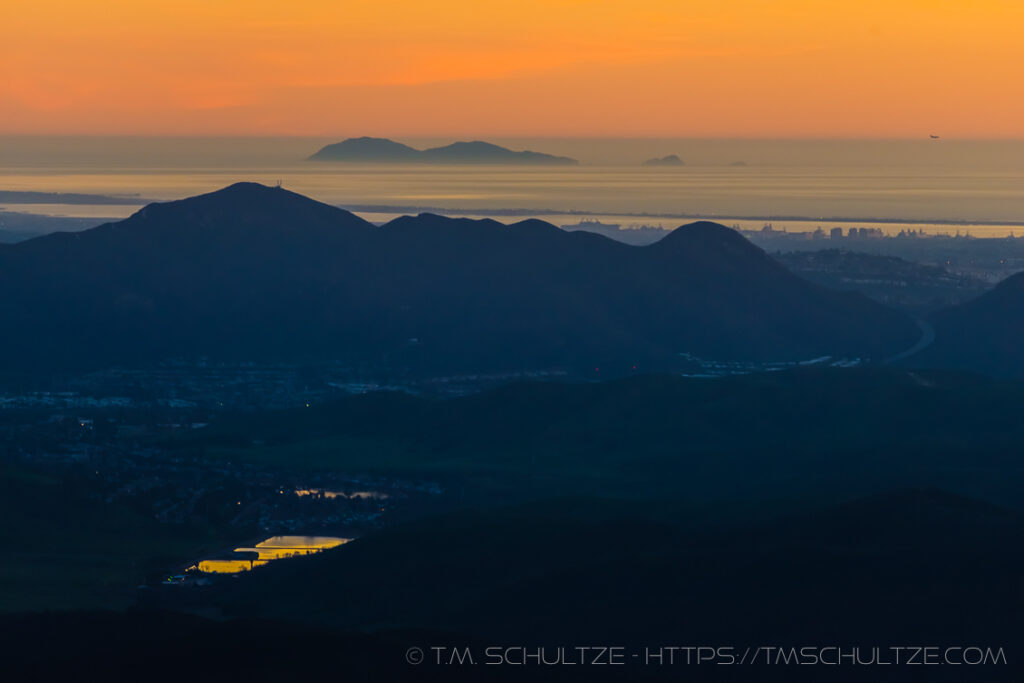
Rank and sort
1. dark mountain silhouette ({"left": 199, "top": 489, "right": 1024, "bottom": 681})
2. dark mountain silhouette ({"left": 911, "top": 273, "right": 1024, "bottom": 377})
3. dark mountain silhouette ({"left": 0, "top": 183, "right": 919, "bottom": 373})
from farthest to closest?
dark mountain silhouette ({"left": 0, "top": 183, "right": 919, "bottom": 373}) < dark mountain silhouette ({"left": 911, "top": 273, "right": 1024, "bottom": 377}) < dark mountain silhouette ({"left": 199, "top": 489, "right": 1024, "bottom": 681})

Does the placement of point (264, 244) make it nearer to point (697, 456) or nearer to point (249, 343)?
point (249, 343)

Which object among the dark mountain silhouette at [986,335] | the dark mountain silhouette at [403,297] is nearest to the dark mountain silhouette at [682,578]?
the dark mountain silhouette at [986,335]

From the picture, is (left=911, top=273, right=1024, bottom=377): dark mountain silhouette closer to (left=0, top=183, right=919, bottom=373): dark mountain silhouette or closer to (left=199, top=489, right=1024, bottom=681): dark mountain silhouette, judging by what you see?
(left=0, top=183, right=919, bottom=373): dark mountain silhouette

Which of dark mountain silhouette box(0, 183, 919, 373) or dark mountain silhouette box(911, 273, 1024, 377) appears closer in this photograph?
dark mountain silhouette box(911, 273, 1024, 377)

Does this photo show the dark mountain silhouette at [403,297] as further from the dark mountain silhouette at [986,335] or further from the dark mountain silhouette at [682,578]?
the dark mountain silhouette at [682,578]

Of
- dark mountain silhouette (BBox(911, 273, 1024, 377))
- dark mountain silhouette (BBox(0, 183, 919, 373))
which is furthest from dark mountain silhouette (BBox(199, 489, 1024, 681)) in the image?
dark mountain silhouette (BBox(0, 183, 919, 373))

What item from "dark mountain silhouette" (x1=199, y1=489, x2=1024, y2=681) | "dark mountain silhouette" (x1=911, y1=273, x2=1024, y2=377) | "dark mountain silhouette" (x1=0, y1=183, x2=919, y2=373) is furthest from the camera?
"dark mountain silhouette" (x1=0, y1=183, x2=919, y2=373)
